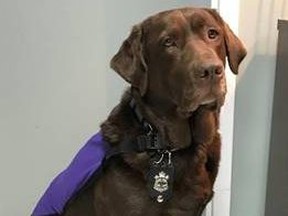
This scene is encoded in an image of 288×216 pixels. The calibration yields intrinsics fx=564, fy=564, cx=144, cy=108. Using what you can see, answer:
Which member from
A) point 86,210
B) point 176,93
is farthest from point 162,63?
point 86,210

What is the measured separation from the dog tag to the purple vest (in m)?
0.15

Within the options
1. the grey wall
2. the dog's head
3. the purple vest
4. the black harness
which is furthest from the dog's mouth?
the grey wall

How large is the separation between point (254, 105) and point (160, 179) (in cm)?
66

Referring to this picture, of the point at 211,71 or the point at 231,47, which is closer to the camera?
the point at 211,71

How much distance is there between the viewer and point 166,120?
154 cm

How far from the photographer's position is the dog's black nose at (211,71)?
1.35 metres

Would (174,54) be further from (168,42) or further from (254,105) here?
(254,105)

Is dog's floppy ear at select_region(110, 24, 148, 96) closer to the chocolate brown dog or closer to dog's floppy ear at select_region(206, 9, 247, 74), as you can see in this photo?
the chocolate brown dog

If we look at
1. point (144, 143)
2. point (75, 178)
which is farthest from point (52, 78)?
point (144, 143)

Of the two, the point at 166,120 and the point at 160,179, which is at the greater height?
the point at 166,120

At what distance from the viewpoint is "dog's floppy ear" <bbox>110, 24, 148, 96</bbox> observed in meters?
1.47

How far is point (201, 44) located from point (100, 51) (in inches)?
31.2

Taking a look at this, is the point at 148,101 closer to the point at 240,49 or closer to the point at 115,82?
the point at 240,49

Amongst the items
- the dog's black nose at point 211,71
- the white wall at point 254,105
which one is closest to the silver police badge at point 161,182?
the dog's black nose at point 211,71
